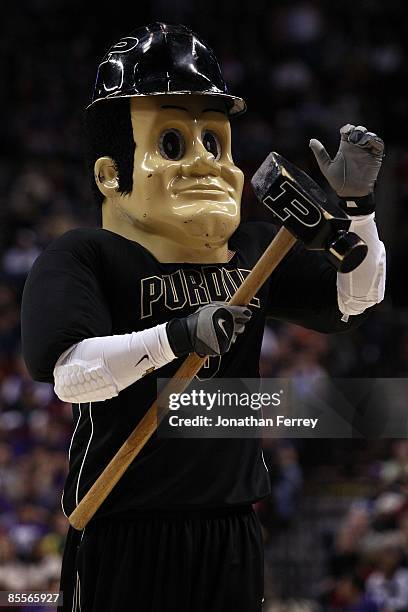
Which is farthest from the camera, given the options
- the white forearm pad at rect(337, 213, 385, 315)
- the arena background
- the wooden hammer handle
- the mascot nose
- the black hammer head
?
the arena background

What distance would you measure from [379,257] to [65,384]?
79 centimetres

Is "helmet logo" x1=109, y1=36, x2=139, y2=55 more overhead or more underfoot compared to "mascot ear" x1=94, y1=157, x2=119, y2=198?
more overhead

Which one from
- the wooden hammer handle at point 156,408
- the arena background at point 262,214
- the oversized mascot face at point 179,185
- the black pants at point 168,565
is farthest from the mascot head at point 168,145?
the arena background at point 262,214

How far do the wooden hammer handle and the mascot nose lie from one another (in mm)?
325

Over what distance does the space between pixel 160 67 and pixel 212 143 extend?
0.74ft

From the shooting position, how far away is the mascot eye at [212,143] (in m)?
2.80

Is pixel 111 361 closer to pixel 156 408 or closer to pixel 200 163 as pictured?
pixel 156 408

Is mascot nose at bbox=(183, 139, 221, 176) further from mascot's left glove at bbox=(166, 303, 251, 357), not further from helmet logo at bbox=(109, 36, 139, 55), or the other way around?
mascot's left glove at bbox=(166, 303, 251, 357)

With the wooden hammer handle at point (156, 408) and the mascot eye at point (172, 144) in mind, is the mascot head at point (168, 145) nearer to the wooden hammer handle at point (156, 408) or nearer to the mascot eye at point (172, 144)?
the mascot eye at point (172, 144)

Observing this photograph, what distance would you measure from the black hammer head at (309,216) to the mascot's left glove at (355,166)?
0.13 m

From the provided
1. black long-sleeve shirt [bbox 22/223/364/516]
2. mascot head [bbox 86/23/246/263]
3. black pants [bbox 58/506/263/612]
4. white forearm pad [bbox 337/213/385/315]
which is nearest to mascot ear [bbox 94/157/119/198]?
mascot head [bbox 86/23/246/263]

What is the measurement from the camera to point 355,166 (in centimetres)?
251

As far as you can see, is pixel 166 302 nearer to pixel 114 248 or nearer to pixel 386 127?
pixel 114 248

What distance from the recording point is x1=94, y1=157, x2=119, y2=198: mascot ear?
2818 millimetres
